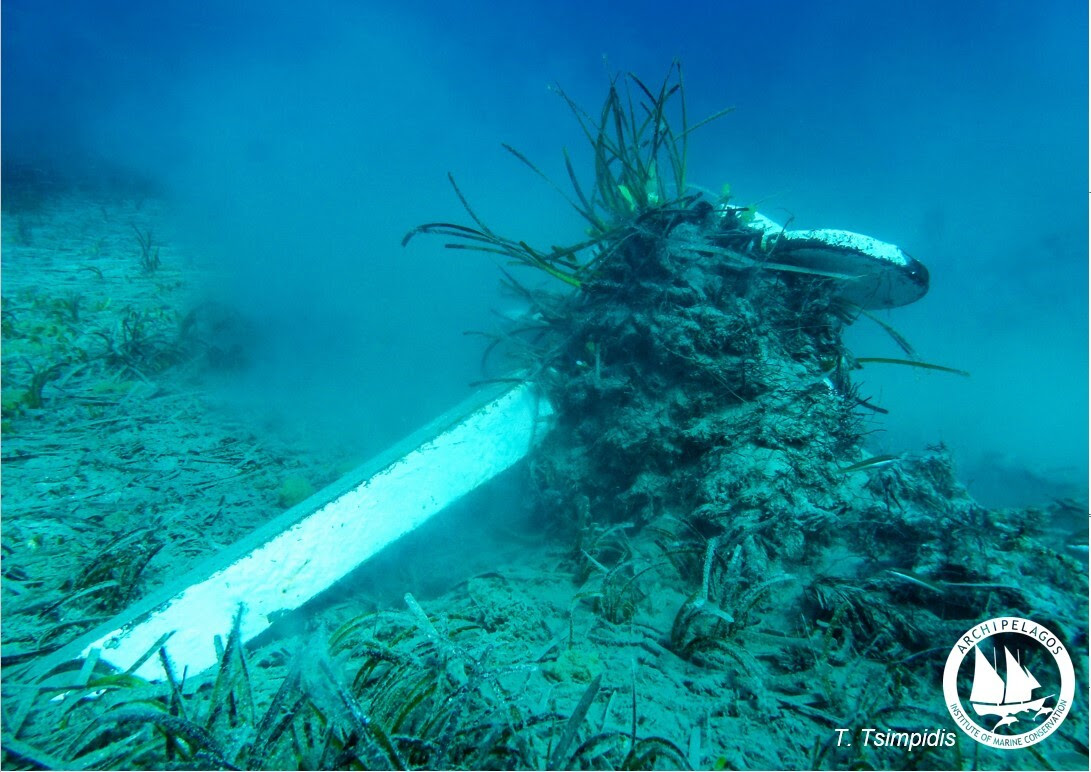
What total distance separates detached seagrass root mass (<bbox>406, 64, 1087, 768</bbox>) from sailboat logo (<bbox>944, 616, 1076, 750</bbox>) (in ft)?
0.12

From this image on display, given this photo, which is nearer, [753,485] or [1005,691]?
[1005,691]

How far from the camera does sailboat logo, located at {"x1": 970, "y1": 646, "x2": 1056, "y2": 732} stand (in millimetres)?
1485

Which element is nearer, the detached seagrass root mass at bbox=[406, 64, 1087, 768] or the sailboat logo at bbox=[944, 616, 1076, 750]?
the sailboat logo at bbox=[944, 616, 1076, 750]

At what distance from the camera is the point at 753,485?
2281 millimetres

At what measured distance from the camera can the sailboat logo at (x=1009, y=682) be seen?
147cm

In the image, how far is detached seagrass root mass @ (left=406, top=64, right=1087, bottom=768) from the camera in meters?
1.68

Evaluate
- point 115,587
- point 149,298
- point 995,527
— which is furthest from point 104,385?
point 995,527

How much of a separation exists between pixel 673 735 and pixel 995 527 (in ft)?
5.49

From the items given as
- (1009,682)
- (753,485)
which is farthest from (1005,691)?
(753,485)

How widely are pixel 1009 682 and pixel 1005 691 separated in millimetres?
42

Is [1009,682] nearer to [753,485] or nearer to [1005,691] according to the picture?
[1005,691]

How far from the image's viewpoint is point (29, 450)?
11.5 feet

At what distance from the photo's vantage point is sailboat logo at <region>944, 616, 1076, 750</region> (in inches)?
57.7

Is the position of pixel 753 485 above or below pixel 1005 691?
above
